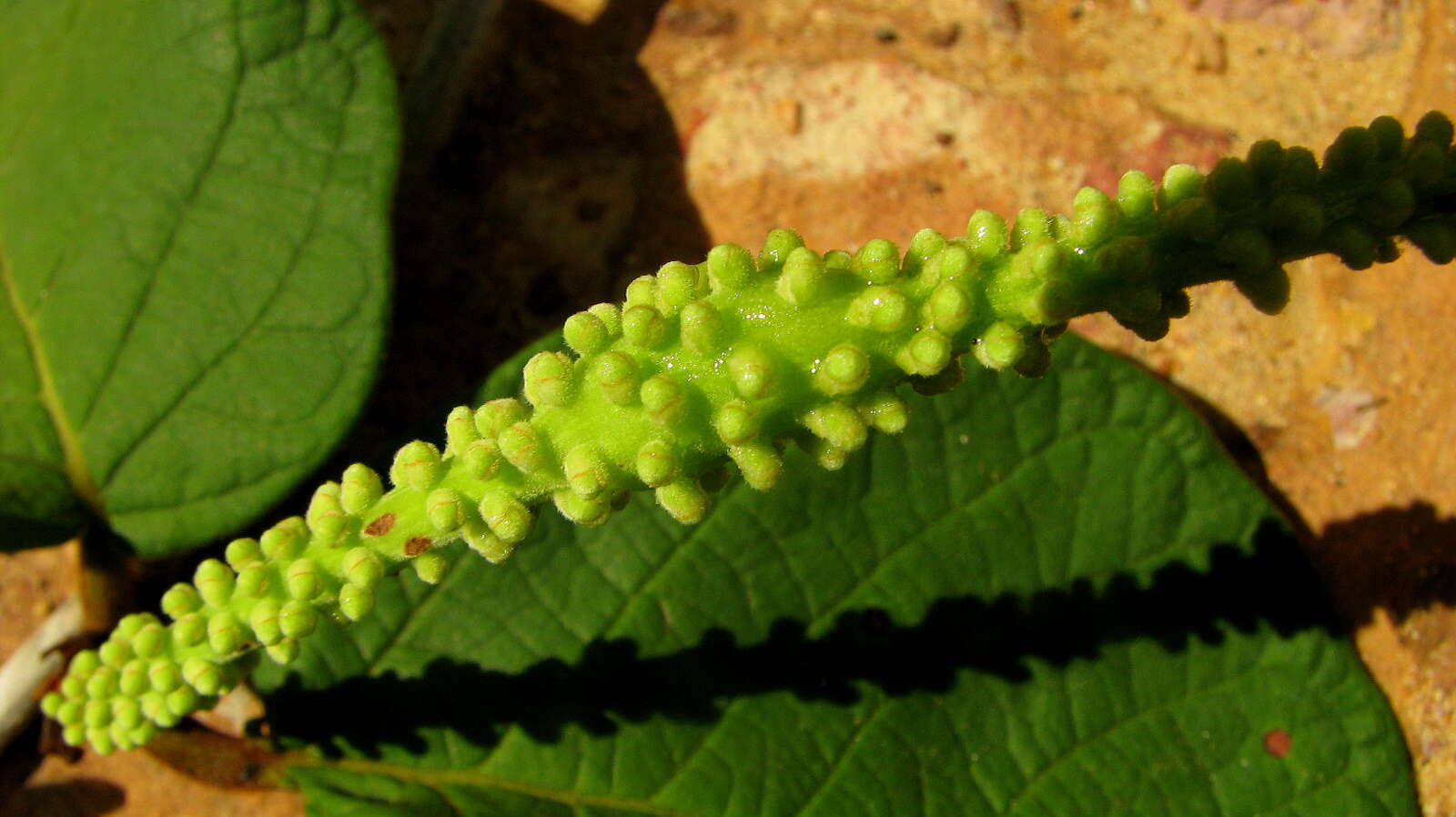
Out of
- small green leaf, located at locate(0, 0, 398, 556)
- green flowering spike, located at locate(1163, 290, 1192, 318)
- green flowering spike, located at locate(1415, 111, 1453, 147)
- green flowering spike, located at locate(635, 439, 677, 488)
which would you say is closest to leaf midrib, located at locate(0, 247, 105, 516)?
small green leaf, located at locate(0, 0, 398, 556)

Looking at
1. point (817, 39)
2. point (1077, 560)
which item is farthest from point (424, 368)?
point (1077, 560)

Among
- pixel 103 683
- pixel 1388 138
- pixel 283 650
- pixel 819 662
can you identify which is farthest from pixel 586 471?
pixel 819 662

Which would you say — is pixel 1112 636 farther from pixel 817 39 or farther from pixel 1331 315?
pixel 817 39

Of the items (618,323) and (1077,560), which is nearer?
(618,323)

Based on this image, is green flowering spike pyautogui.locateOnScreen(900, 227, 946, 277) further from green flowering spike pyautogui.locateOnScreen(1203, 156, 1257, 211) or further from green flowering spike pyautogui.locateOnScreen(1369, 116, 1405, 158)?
green flowering spike pyautogui.locateOnScreen(1369, 116, 1405, 158)

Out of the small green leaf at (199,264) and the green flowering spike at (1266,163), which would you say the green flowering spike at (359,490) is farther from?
the small green leaf at (199,264)

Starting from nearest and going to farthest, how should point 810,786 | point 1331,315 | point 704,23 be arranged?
1. point 810,786
2. point 1331,315
3. point 704,23

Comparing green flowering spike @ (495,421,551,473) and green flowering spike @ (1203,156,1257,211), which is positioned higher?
green flowering spike @ (1203,156,1257,211)
